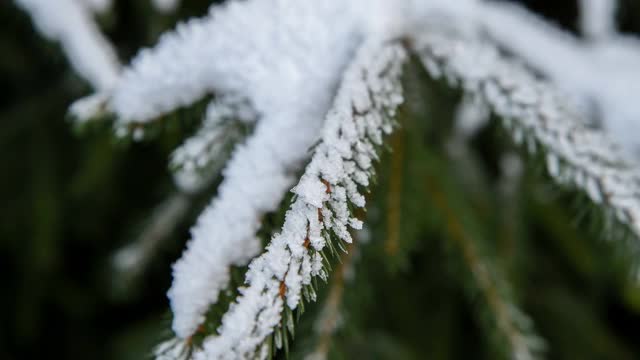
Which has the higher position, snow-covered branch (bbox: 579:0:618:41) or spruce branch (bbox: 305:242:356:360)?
snow-covered branch (bbox: 579:0:618:41)

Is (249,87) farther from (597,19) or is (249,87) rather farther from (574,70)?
(597,19)

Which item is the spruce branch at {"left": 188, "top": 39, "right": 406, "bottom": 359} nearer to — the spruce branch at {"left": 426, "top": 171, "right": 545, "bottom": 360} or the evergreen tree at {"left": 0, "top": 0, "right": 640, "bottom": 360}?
the evergreen tree at {"left": 0, "top": 0, "right": 640, "bottom": 360}

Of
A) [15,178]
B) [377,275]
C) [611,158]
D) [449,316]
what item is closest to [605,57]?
[611,158]

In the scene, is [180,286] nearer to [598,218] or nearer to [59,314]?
[598,218]

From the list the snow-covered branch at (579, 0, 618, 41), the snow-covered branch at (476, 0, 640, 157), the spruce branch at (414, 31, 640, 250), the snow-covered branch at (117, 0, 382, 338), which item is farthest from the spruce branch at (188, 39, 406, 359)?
the snow-covered branch at (579, 0, 618, 41)

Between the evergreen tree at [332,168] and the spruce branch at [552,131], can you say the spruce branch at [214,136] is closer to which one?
the evergreen tree at [332,168]

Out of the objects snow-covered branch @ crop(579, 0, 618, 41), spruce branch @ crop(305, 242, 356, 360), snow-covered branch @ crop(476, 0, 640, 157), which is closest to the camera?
spruce branch @ crop(305, 242, 356, 360)

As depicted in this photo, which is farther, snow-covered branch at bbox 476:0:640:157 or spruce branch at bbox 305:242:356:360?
snow-covered branch at bbox 476:0:640:157

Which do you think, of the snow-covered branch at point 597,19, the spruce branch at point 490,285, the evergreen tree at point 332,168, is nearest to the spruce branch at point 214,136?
the evergreen tree at point 332,168

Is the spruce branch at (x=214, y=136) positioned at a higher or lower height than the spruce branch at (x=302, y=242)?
higher
